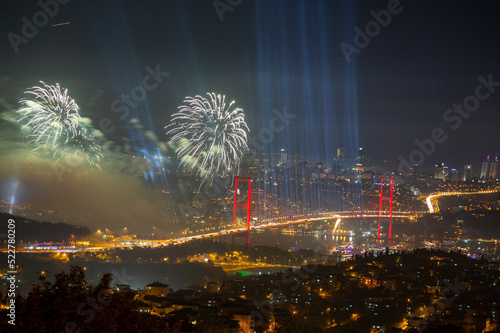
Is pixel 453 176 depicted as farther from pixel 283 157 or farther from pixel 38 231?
pixel 38 231

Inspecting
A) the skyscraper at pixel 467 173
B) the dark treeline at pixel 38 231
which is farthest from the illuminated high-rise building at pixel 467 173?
the dark treeline at pixel 38 231

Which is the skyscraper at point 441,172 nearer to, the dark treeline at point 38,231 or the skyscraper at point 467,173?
the skyscraper at point 467,173

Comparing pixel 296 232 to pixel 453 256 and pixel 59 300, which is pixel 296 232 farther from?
pixel 59 300

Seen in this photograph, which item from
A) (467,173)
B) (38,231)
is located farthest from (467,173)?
(38,231)

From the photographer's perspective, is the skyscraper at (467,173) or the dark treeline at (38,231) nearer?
the dark treeline at (38,231)

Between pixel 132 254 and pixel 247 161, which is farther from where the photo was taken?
pixel 247 161

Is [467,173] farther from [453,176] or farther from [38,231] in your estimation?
[38,231]

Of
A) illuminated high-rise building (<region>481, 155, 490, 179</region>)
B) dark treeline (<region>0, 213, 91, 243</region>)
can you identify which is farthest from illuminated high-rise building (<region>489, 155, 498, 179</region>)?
dark treeline (<region>0, 213, 91, 243</region>)

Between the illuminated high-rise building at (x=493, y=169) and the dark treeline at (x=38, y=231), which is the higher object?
the illuminated high-rise building at (x=493, y=169)

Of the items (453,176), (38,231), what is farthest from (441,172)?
(38,231)

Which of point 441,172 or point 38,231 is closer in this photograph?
point 38,231

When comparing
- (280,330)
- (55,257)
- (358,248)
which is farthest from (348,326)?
(358,248)
